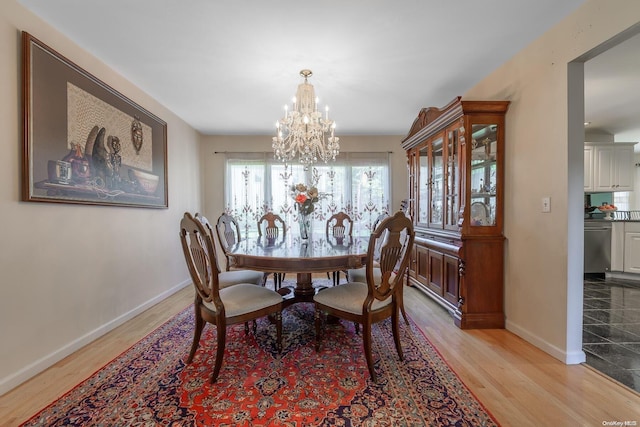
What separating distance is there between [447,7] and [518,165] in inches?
54.8

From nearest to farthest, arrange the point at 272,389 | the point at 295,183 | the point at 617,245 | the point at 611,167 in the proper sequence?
the point at 272,389, the point at 617,245, the point at 611,167, the point at 295,183

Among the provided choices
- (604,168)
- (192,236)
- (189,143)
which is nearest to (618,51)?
(604,168)

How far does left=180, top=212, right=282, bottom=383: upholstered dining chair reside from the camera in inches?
65.2

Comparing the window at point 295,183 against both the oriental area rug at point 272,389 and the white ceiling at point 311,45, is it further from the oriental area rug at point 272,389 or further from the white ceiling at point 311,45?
the oriental area rug at point 272,389

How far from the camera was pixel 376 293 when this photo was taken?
1750 mm

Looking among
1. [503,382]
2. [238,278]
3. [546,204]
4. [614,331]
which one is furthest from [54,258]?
[614,331]

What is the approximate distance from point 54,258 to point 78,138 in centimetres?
94

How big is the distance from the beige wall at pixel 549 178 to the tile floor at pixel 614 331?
213mm

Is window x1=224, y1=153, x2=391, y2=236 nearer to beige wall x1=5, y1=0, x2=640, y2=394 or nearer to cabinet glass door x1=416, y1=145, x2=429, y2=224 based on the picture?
cabinet glass door x1=416, y1=145, x2=429, y2=224

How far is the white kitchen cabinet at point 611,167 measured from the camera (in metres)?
4.25

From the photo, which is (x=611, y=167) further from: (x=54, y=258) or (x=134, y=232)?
(x=54, y=258)

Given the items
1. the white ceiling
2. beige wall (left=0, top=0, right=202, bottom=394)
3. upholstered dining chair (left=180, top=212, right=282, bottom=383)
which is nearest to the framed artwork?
beige wall (left=0, top=0, right=202, bottom=394)

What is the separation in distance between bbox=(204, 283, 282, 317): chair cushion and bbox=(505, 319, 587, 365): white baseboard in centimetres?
202

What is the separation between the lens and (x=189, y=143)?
13.8 ft
